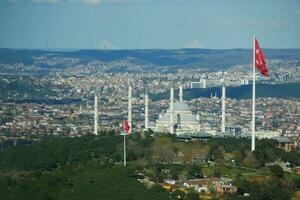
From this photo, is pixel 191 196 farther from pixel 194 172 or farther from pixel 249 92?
pixel 249 92

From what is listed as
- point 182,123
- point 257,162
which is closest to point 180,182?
point 257,162

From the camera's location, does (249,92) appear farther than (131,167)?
Yes

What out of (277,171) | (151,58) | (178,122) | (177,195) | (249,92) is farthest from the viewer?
(151,58)

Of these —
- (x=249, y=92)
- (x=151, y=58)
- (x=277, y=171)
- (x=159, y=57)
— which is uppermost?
(x=159, y=57)

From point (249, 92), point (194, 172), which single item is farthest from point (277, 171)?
point (249, 92)

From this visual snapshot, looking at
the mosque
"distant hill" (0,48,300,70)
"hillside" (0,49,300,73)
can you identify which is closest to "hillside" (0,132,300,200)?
the mosque

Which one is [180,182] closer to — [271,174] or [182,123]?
[271,174]
